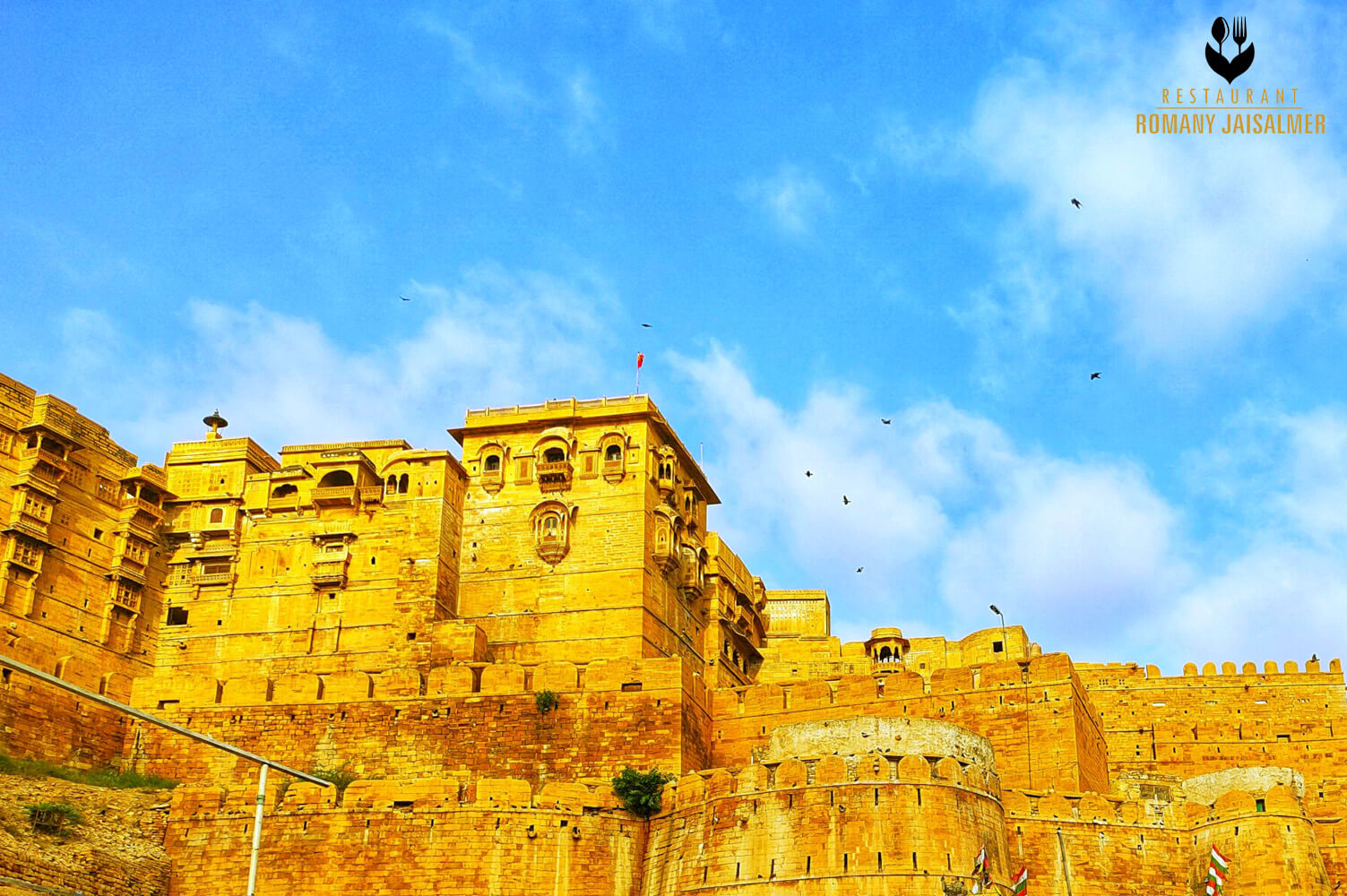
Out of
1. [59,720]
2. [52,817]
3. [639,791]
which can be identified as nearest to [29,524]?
[59,720]

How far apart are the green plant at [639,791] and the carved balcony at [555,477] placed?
682 inches

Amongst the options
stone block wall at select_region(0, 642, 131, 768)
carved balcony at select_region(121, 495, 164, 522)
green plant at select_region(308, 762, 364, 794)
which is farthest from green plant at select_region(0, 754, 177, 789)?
carved balcony at select_region(121, 495, 164, 522)

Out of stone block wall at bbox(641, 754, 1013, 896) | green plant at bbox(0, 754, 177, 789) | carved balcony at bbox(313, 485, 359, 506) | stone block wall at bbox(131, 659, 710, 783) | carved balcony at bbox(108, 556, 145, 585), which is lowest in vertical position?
stone block wall at bbox(641, 754, 1013, 896)

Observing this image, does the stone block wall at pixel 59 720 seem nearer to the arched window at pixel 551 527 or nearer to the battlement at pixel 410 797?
the battlement at pixel 410 797

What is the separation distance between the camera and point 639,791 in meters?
41.8

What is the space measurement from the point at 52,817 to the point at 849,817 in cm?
1999

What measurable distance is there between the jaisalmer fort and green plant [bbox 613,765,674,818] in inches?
5.6

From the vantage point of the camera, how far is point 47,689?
50531 millimetres

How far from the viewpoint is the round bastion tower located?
115 feet

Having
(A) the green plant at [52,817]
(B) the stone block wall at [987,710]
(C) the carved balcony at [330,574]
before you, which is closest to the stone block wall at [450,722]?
(B) the stone block wall at [987,710]

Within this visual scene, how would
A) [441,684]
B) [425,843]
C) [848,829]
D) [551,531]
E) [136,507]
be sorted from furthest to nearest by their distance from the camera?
[551,531] → [136,507] → [441,684] → [425,843] → [848,829]

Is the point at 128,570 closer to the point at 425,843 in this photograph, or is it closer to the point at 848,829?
the point at 425,843

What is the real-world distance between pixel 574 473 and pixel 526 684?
10.7 metres

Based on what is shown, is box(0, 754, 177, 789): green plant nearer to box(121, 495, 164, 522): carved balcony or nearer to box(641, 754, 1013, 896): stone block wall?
box(121, 495, 164, 522): carved balcony
